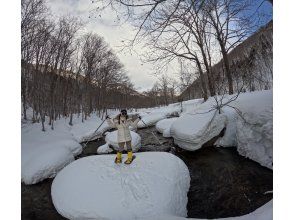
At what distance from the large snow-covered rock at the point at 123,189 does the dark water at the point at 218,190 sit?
22 centimetres

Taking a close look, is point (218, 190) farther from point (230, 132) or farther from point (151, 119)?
point (151, 119)

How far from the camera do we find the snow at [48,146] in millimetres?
2539

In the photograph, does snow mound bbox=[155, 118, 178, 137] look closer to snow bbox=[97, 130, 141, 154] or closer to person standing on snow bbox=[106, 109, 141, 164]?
snow bbox=[97, 130, 141, 154]

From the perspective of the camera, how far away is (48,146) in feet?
11.1

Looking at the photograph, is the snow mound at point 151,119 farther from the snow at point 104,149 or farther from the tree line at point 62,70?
the tree line at point 62,70

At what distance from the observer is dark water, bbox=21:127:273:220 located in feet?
8.77

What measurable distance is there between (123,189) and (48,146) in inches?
58.4

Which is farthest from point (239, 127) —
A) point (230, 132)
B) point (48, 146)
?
point (48, 146)

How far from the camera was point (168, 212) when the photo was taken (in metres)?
2.30

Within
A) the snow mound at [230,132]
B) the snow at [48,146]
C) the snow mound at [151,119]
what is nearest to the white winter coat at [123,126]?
the snow at [48,146]

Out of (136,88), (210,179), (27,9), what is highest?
(27,9)
